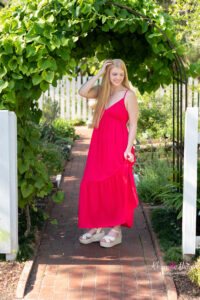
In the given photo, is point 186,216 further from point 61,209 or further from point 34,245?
point 61,209

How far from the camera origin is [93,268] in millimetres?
3904

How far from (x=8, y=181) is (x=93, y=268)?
112 cm

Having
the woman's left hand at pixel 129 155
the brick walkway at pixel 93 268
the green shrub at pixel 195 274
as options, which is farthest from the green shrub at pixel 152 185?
the green shrub at pixel 195 274

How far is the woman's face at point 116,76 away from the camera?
14.2ft

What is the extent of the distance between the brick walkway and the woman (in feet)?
0.75

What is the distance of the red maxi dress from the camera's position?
4418 millimetres

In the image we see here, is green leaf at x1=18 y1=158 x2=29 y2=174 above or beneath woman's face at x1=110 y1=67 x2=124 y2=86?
beneath

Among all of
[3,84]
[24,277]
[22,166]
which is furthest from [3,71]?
[24,277]

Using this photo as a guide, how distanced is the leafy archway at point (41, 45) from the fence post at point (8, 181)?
272 mm

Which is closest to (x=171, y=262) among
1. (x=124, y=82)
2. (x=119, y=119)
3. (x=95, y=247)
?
(x=95, y=247)

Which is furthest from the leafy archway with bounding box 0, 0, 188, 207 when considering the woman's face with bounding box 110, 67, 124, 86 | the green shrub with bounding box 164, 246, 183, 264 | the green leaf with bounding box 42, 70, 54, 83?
the green shrub with bounding box 164, 246, 183, 264

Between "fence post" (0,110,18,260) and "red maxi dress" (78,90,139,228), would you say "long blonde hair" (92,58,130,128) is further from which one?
"fence post" (0,110,18,260)

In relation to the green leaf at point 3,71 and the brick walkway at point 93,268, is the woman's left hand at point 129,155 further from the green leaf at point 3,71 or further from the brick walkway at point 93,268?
the green leaf at point 3,71

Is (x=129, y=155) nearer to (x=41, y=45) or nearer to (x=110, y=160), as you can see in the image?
(x=110, y=160)
